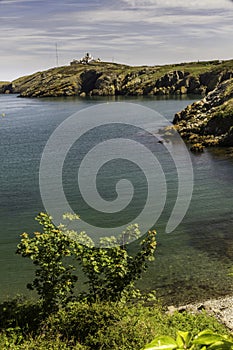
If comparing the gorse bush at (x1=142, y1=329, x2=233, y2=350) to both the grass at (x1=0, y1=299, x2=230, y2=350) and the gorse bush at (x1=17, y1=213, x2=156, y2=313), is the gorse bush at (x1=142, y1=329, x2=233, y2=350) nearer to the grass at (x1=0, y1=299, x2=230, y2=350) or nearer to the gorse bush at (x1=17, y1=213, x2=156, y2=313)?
the grass at (x1=0, y1=299, x2=230, y2=350)

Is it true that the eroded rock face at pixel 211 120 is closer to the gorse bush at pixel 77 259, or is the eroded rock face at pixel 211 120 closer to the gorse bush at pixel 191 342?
the gorse bush at pixel 77 259

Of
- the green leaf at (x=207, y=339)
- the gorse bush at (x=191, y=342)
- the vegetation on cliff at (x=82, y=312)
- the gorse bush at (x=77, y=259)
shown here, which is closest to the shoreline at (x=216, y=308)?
the vegetation on cliff at (x=82, y=312)

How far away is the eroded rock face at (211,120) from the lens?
6556 centimetres

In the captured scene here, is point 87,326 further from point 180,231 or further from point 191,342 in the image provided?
point 180,231

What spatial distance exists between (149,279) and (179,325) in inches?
251

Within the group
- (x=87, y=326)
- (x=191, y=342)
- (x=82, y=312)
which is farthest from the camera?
(x=82, y=312)

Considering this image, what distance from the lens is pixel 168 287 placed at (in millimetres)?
23562

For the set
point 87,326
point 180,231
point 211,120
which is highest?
point 211,120

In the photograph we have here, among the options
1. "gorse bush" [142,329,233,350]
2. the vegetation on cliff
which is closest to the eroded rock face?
the vegetation on cliff

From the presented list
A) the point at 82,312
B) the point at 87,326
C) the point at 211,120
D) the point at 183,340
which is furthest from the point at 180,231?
the point at 211,120

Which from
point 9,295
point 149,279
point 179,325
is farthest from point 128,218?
point 179,325

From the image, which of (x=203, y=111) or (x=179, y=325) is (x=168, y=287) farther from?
(x=203, y=111)

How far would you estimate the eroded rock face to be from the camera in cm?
6556

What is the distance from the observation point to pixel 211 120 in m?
70.3
